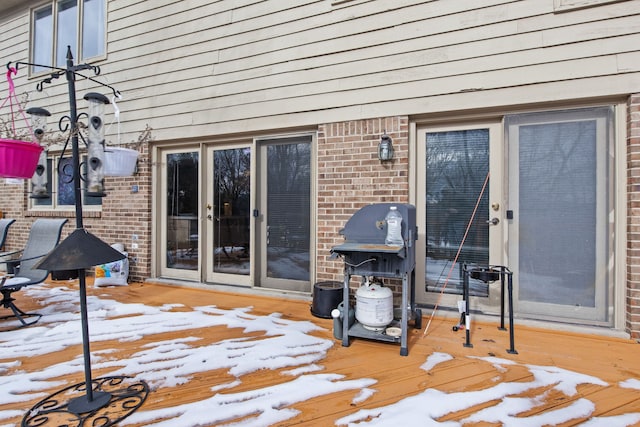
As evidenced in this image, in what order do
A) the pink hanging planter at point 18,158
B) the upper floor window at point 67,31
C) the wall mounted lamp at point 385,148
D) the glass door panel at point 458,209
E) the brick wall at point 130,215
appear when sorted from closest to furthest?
the pink hanging planter at point 18,158
the glass door panel at point 458,209
the wall mounted lamp at point 385,148
the brick wall at point 130,215
the upper floor window at point 67,31

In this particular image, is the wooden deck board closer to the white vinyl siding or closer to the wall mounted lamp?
the wall mounted lamp

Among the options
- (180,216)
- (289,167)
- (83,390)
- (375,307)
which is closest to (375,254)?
(375,307)

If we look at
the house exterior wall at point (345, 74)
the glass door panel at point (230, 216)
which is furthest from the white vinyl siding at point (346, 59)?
the glass door panel at point (230, 216)

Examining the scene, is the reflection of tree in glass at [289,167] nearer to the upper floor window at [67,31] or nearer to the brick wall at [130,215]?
the brick wall at [130,215]

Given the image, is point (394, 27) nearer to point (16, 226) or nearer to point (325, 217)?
point (325, 217)

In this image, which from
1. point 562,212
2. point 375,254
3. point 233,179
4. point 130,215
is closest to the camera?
point 375,254

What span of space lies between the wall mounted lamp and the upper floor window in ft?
15.4

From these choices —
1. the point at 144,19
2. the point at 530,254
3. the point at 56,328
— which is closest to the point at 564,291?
the point at 530,254

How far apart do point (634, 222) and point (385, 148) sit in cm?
213

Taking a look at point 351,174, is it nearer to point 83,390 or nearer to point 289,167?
point 289,167

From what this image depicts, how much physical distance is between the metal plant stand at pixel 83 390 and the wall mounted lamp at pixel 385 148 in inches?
98.6

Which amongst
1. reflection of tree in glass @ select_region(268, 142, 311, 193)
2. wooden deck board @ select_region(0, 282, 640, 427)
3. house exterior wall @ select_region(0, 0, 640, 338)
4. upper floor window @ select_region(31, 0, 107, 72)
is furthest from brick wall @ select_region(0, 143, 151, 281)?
wooden deck board @ select_region(0, 282, 640, 427)

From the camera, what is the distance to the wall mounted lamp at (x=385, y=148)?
349 centimetres

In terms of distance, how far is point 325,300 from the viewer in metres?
3.38
